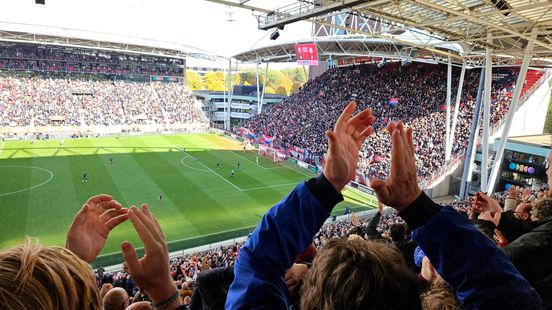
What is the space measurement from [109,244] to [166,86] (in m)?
48.8

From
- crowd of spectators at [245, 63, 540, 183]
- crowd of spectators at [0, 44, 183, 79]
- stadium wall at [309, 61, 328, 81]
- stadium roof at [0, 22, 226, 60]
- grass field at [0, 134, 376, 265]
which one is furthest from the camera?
stadium wall at [309, 61, 328, 81]

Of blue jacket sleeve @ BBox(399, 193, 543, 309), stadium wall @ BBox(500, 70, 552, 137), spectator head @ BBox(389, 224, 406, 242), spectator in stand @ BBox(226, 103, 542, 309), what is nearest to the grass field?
spectator head @ BBox(389, 224, 406, 242)

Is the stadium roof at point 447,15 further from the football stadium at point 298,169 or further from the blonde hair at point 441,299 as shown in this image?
the blonde hair at point 441,299

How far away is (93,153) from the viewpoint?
3328 centimetres

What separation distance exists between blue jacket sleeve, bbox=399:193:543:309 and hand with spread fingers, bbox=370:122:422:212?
143 millimetres

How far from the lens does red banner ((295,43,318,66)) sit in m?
31.3

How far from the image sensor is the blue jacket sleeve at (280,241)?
1.43m

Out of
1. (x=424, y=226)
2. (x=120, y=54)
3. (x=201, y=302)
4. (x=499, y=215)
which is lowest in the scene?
(x=201, y=302)

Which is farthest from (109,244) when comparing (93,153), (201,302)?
(93,153)

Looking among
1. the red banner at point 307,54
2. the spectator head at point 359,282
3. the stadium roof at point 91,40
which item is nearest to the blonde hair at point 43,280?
the spectator head at point 359,282

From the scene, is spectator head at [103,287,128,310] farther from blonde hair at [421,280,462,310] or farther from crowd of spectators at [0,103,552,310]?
blonde hair at [421,280,462,310]

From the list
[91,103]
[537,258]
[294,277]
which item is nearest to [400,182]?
[294,277]

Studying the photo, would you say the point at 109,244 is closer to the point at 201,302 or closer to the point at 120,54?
the point at 201,302

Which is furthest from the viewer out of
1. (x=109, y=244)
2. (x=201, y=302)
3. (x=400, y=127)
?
(x=109, y=244)
